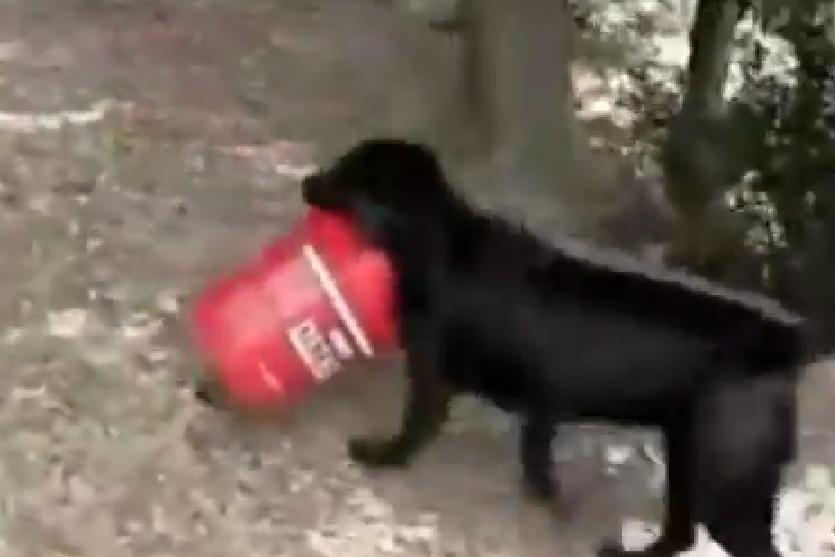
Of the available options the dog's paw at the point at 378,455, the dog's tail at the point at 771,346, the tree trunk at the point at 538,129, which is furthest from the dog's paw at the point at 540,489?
the tree trunk at the point at 538,129

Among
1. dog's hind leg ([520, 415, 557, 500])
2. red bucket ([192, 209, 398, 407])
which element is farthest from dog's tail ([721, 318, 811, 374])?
red bucket ([192, 209, 398, 407])

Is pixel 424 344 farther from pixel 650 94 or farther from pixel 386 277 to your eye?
pixel 650 94

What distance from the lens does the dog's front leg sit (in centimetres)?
115

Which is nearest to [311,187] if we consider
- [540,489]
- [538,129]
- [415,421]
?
[415,421]

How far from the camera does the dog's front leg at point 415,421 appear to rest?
1.15 m

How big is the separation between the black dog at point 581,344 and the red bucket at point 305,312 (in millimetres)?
19

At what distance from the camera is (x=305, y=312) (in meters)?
1.12

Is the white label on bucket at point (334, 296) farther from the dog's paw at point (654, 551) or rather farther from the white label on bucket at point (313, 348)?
the dog's paw at point (654, 551)

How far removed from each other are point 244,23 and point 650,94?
610mm

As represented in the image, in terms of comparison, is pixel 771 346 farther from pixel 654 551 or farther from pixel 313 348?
pixel 313 348

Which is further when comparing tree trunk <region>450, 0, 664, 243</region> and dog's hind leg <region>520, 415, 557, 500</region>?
tree trunk <region>450, 0, 664, 243</region>

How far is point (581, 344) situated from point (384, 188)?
21 centimetres

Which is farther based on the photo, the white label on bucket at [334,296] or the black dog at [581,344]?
the white label on bucket at [334,296]

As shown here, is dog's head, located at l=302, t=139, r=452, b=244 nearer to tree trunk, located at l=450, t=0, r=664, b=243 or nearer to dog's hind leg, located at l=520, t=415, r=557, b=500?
dog's hind leg, located at l=520, t=415, r=557, b=500
